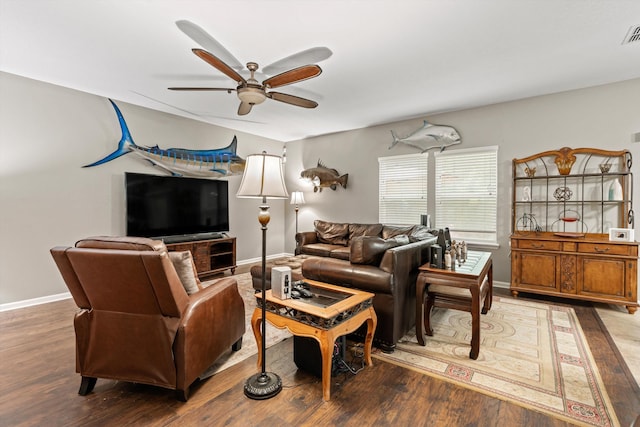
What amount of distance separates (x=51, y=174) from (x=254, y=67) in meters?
3.07

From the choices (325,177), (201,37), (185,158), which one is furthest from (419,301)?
(185,158)

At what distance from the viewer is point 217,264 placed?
200 inches

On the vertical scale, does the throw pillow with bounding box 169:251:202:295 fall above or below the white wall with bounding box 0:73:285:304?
below

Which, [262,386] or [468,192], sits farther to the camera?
[468,192]

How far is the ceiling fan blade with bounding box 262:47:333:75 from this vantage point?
2.42m

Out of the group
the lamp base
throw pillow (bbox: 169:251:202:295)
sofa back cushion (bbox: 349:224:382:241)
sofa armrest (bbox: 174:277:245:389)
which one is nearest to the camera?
sofa armrest (bbox: 174:277:245:389)

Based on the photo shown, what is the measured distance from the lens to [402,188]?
5.37 metres

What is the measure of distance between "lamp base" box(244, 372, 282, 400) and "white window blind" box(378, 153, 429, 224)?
13.0 feet

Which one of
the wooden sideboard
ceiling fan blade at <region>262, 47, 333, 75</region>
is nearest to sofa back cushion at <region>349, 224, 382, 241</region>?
the wooden sideboard

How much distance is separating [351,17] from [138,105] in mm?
3683

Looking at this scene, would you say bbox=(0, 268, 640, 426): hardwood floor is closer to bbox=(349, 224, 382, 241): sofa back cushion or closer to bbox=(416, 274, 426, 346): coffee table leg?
bbox=(416, 274, 426, 346): coffee table leg

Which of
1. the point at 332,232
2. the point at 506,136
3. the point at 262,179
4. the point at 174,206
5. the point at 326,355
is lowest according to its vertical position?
the point at 326,355

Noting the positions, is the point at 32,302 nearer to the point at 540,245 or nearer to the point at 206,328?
the point at 206,328

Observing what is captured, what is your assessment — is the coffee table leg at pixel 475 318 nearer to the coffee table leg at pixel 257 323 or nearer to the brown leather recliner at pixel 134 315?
the coffee table leg at pixel 257 323
